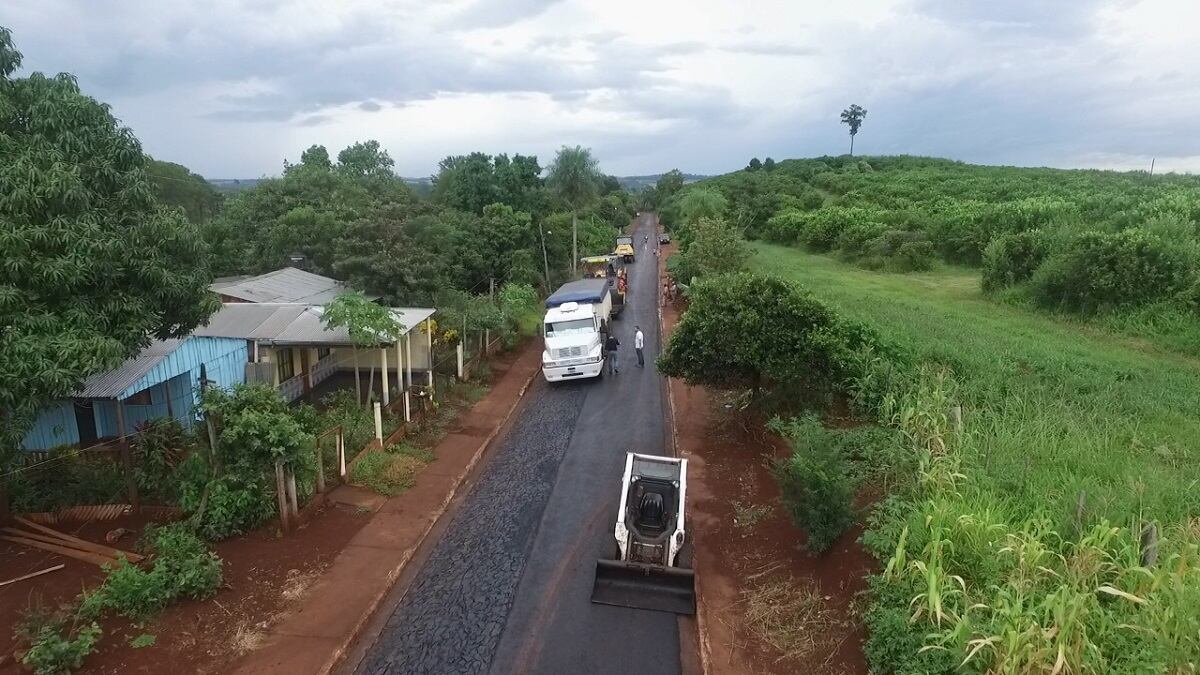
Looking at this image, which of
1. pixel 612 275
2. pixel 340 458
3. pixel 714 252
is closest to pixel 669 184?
pixel 612 275

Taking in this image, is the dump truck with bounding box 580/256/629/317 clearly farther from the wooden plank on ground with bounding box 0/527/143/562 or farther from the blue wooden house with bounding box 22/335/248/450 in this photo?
the wooden plank on ground with bounding box 0/527/143/562

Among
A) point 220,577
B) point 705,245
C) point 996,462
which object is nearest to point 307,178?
point 705,245

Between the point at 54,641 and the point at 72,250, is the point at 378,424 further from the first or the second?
the point at 54,641

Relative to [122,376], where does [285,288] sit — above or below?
above

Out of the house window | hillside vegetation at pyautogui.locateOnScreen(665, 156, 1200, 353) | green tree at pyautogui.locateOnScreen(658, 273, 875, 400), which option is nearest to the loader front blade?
green tree at pyautogui.locateOnScreen(658, 273, 875, 400)

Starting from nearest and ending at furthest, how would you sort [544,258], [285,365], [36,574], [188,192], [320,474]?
[36,574]
[320,474]
[285,365]
[544,258]
[188,192]

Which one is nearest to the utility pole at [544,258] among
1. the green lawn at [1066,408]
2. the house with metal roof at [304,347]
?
the house with metal roof at [304,347]

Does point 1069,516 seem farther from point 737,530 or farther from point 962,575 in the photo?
point 737,530
